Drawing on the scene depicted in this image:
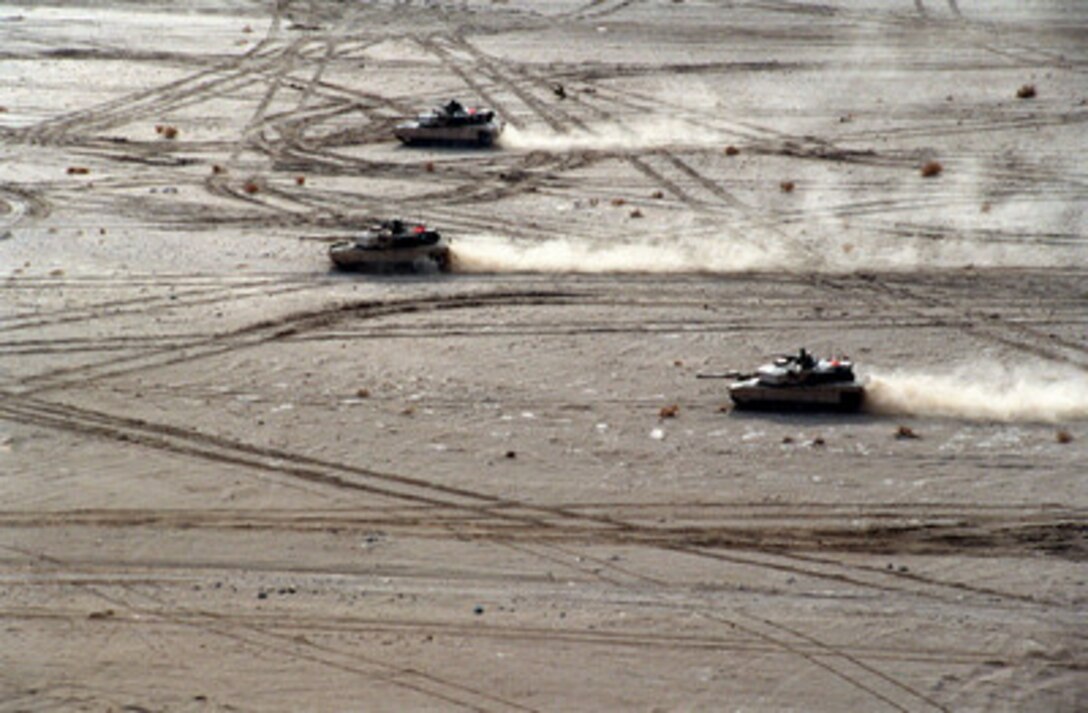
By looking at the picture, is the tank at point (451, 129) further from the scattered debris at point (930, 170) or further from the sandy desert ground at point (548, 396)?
the scattered debris at point (930, 170)

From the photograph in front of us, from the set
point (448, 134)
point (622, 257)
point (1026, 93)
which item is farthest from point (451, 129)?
point (1026, 93)

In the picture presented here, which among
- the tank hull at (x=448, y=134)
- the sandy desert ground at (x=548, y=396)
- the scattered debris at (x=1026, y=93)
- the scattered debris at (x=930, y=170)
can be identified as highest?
the scattered debris at (x=1026, y=93)

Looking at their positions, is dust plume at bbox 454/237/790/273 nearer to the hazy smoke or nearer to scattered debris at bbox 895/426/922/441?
the hazy smoke

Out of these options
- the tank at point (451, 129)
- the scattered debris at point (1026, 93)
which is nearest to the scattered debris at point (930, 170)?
the scattered debris at point (1026, 93)

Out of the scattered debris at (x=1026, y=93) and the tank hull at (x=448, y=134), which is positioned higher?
the scattered debris at (x=1026, y=93)

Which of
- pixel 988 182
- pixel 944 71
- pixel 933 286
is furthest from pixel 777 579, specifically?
pixel 944 71

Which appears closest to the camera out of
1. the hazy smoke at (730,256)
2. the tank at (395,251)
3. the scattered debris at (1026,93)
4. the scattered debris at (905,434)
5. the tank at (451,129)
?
the scattered debris at (905,434)

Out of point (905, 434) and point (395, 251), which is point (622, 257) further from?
point (905, 434)
